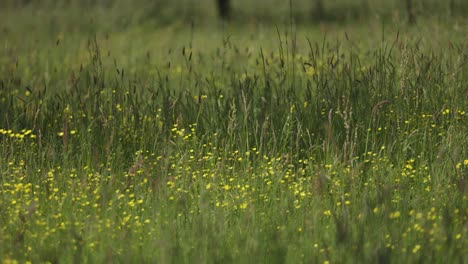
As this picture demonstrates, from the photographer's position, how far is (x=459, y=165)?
398cm

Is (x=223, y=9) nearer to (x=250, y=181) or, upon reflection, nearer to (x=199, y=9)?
(x=199, y=9)

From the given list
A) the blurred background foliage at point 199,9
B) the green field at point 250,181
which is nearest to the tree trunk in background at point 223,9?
the blurred background foliage at point 199,9

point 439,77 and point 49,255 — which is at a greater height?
point 439,77

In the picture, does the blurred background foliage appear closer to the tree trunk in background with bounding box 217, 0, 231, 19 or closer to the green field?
the tree trunk in background with bounding box 217, 0, 231, 19

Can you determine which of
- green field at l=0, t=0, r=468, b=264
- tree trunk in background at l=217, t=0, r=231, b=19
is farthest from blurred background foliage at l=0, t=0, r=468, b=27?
green field at l=0, t=0, r=468, b=264

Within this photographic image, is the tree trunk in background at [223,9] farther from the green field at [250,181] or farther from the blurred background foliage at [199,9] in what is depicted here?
the green field at [250,181]

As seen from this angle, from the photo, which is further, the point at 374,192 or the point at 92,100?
the point at 92,100

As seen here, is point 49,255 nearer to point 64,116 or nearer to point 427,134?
point 64,116

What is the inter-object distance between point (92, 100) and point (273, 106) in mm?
1448

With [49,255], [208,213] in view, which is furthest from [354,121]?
[49,255]

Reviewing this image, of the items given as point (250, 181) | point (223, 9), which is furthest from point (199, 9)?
point (250, 181)

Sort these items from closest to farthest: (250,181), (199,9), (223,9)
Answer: (250,181), (223,9), (199,9)

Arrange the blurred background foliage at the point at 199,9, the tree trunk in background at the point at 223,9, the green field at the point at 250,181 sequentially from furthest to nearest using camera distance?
the tree trunk in background at the point at 223,9, the blurred background foliage at the point at 199,9, the green field at the point at 250,181

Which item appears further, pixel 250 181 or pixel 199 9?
pixel 199 9
